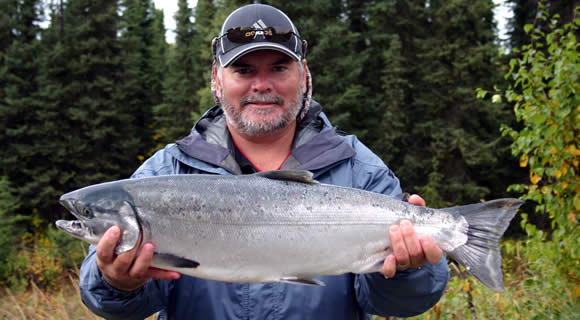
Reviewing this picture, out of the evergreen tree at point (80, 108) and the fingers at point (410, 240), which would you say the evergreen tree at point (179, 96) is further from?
the fingers at point (410, 240)

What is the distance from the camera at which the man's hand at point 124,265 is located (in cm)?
263

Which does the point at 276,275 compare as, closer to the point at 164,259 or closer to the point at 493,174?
the point at 164,259

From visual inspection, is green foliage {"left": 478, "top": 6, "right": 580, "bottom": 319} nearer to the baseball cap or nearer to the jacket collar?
the jacket collar

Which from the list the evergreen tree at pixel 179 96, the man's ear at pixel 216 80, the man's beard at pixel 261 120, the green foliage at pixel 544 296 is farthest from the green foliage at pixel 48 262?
the man's beard at pixel 261 120

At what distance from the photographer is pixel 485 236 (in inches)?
117

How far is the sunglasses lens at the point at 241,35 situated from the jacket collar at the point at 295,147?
0.67 meters

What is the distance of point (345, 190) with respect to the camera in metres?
2.98

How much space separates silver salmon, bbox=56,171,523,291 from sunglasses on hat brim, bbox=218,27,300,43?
1170 millimetres

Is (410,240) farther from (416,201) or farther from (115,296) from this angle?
(115,296)

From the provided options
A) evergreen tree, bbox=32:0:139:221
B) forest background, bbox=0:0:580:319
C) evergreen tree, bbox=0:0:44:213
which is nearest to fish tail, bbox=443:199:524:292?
forest background, bbox=0:0:580:319

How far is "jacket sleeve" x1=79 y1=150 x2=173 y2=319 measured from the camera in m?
2.86

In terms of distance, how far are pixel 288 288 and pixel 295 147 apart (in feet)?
3.45

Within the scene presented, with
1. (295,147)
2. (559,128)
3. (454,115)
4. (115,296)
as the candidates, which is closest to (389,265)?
(295,147)

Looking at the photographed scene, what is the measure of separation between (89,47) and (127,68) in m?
3.20
